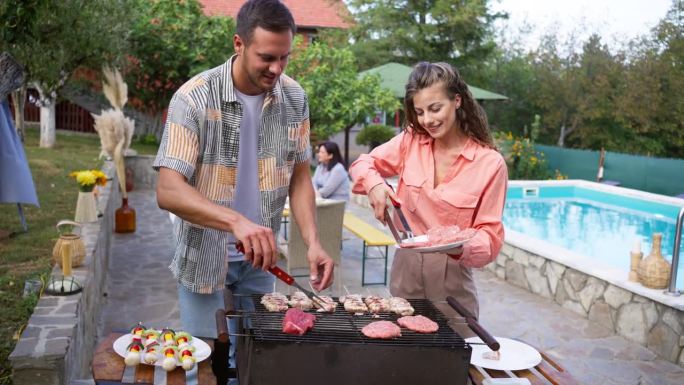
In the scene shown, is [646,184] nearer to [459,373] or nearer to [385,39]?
[385,39]

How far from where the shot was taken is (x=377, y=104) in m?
14.8

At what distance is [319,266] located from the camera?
2514mm

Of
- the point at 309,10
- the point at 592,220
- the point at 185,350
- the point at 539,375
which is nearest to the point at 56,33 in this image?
the point at 185,350

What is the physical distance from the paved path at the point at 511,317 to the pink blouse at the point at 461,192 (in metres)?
2.79

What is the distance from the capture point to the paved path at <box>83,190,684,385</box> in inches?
203

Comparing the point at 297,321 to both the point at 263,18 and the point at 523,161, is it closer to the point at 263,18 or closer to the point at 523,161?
the point at 263,18

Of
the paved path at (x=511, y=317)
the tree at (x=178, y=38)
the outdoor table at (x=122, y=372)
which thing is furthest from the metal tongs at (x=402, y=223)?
the tree at (x=178, y=38)

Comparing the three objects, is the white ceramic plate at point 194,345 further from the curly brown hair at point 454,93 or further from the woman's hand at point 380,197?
the curly brown hair at point 454,93

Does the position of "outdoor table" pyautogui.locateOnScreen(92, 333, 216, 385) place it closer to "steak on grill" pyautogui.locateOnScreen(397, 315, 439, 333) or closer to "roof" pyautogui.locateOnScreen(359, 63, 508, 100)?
"steak on grill" pyautogui.locateOnScreen(397, 315, 439, 333)

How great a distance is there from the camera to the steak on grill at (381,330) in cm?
222

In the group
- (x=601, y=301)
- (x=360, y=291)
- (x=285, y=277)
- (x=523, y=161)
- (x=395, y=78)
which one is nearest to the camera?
(x=285, y=277)

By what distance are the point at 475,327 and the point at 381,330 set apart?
36 cm

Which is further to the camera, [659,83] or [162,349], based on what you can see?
[659,83]

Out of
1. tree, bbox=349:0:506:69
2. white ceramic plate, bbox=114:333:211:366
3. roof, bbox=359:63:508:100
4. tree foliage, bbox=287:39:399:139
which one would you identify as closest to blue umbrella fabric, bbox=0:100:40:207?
white ceramic plate, bbox=114:333:211:366
